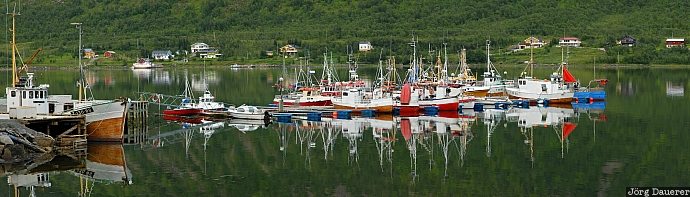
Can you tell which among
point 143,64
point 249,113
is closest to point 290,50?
point 143,64

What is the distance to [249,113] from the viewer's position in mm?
65750

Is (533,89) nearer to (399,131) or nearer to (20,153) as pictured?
(399,131)

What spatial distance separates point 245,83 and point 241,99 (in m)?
28.6

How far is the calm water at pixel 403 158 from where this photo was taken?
4056 cm

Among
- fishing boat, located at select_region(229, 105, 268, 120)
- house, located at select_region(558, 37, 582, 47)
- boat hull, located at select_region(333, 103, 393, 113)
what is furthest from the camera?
house, located at select_region(558, 37, 582, 47)

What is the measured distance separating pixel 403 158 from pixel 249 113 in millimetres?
19486

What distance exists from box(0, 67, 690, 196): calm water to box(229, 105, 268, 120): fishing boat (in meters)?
1.35

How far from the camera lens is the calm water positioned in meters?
40.6

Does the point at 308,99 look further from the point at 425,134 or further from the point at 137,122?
the point at 425,134

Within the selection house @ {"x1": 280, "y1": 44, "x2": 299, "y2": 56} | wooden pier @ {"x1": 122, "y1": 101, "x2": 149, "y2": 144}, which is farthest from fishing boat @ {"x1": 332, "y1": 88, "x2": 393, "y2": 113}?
house @ {"x1": 280, "y1": 44, "x2": 299, "y2": 56}

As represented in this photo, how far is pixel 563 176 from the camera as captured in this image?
42.7m

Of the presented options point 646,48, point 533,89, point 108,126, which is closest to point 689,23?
point 646,48

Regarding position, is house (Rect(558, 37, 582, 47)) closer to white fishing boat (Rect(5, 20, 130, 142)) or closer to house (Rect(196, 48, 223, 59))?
house (Rect(196, 48, 223, 59))

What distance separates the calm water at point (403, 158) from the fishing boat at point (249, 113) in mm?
1347
